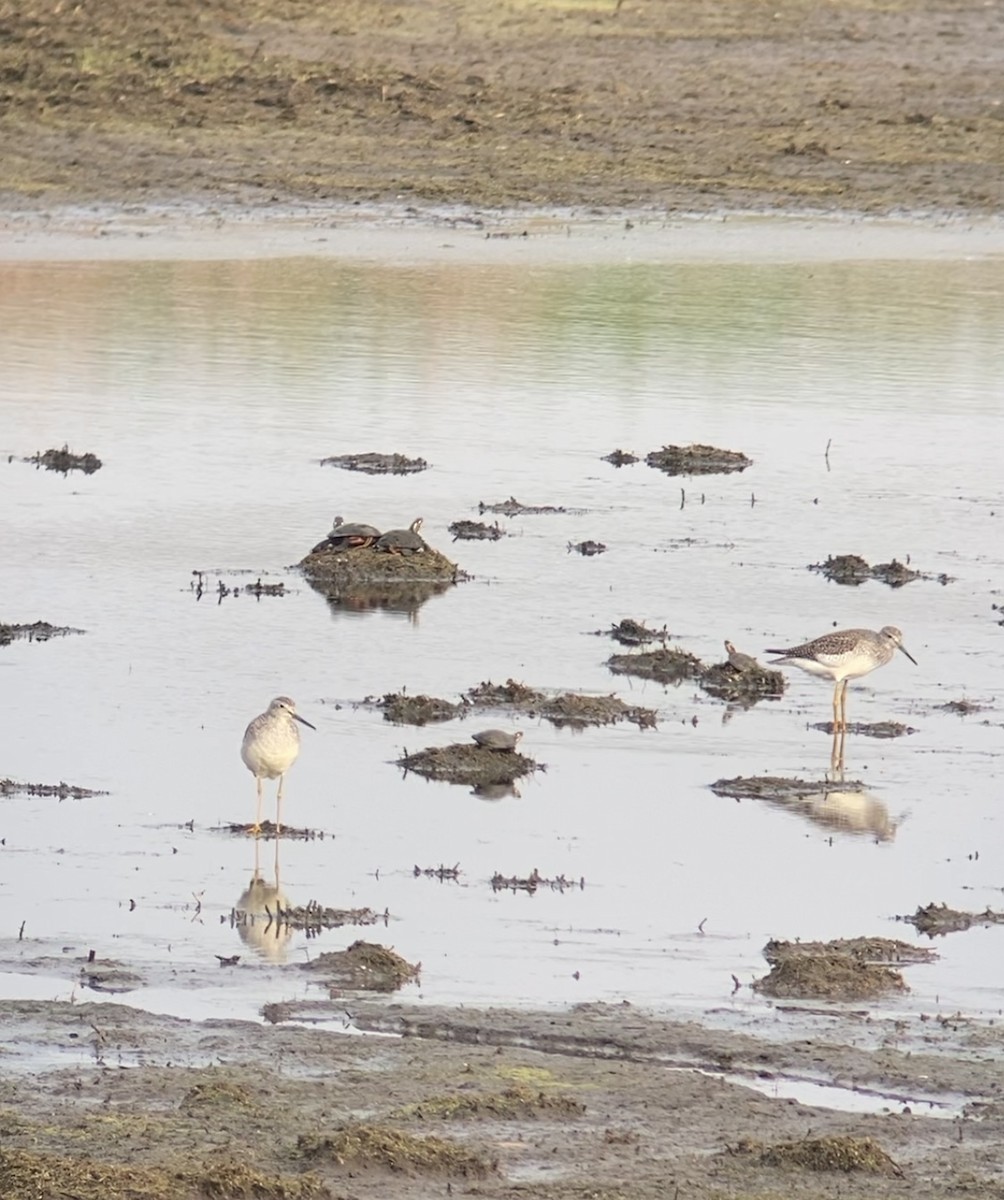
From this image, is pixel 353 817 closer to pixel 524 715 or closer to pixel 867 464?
pixel 524 715

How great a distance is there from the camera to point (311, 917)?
10312 millimetres

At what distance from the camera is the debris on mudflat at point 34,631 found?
14828 mm

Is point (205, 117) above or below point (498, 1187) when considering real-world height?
above

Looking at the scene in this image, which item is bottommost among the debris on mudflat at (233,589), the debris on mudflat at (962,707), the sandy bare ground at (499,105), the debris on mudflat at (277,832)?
the debris on mudflat at (277,832)

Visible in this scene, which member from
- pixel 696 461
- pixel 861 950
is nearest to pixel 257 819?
pixel 861 950

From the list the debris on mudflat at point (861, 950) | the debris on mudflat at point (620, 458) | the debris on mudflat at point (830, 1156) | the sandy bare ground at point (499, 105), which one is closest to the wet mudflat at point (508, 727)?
the debris on mudflat at point (830, 1156)

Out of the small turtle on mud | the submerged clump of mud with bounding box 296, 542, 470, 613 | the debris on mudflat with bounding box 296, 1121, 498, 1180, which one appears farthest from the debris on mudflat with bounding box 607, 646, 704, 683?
the debris on mudflat with bounding box 296, 1121, 498, 1180

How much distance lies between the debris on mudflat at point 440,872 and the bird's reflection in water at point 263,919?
21.7 inches

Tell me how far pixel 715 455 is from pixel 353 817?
850cm

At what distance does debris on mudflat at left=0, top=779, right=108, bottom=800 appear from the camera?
11875 millimetres

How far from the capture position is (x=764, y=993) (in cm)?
956

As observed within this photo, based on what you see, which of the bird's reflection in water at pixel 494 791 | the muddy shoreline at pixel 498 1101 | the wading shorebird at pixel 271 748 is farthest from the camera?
the bird's reflection in water at pixel 494 791

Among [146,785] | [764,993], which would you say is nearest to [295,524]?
[146,785]

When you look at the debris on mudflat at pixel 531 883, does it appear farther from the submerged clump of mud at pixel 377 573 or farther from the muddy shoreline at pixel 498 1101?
the submerged clump of mud at pixel 377 573
